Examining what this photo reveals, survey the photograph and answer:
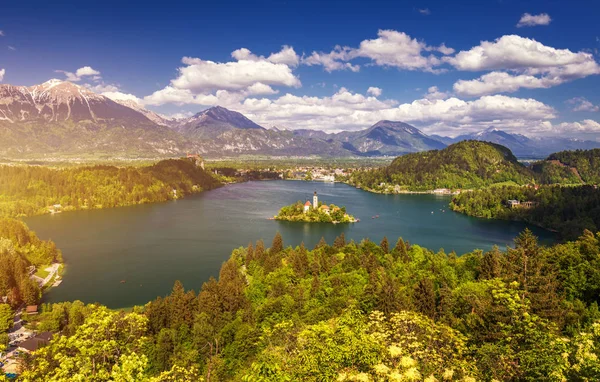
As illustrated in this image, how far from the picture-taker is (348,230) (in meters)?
52.0

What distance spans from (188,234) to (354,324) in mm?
40153

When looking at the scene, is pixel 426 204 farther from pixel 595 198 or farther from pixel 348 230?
pixel 348 230

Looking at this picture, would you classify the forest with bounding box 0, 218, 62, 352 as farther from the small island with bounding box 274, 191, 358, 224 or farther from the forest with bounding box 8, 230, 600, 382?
the small island with bounding box 274, 191, 358, 224

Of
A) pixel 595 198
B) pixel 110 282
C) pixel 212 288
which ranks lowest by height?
pixel 110 282

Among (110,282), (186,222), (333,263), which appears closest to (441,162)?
(186,222)

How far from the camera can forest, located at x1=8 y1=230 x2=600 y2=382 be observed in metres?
7.37

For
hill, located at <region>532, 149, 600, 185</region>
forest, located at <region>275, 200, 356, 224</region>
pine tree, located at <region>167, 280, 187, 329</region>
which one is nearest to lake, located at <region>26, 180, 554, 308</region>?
forest, located at <region>275, 200, 356, 224</region>

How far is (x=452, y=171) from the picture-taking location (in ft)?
372

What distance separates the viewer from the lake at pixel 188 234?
30484mm

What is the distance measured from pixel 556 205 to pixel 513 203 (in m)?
7.21

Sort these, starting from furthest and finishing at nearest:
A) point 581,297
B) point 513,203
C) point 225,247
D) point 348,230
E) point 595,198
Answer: point 513,203 → point 595,198 → point 348,230 → point 225,247 → point 581,297

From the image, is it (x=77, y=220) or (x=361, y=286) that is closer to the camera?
(x=361, y=286)

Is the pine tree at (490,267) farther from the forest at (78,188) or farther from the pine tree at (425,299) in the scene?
the forest at (78,188)

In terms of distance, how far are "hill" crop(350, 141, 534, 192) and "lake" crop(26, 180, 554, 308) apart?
28.7 m
